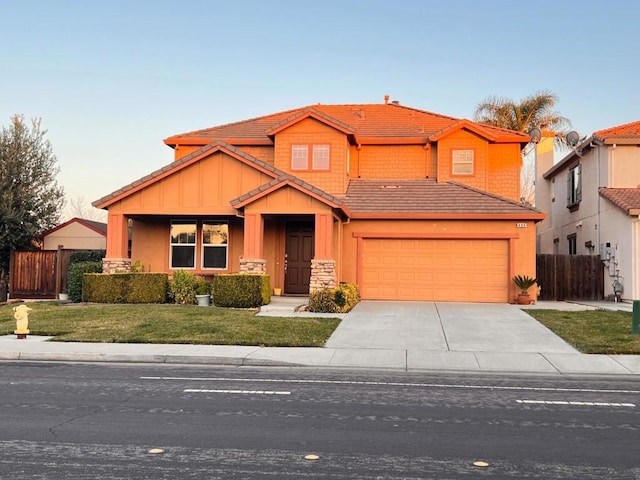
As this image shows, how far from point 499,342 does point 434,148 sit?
11.8 meters

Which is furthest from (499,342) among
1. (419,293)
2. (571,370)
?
(419,293)

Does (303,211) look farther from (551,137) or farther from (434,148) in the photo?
(551,137)

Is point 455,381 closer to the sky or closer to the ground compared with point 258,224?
closer to the ground

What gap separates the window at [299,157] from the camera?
74.7ft

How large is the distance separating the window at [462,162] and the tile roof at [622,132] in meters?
4.68

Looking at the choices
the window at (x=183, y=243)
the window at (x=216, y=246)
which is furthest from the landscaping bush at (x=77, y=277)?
the window at (x=216, y=246)

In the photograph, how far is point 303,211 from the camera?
64.2 feet

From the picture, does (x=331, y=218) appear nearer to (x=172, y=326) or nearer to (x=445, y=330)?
(x=445, y=330)

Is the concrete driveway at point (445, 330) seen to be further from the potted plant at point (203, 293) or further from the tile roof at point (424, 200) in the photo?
the potted plant at point (203, 293)

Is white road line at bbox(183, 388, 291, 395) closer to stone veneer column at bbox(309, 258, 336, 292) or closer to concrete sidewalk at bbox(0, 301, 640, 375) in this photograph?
concrete sidewalk at bbox(0, 301, 640, 375)

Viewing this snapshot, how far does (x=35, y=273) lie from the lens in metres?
22.5

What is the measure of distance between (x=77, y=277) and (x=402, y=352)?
41.0 ft

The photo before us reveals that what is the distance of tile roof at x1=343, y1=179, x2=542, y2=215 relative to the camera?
2111cm

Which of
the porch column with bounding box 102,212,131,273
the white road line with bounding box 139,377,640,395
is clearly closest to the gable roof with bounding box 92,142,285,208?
the porch column with bounding box 102,212,131,273
